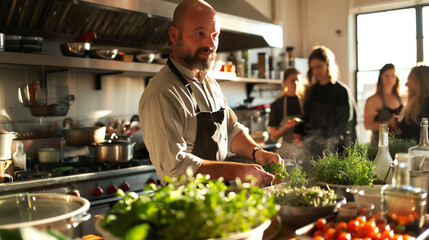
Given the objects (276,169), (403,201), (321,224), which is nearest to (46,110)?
(276,169)

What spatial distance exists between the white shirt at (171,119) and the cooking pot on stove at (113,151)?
49.5 inches

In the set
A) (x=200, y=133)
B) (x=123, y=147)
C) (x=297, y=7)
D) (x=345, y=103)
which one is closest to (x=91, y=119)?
(x=123, y=147)

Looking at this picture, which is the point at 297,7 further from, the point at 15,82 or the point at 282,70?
the point at 15,82

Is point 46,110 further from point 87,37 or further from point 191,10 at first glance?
point 191,10

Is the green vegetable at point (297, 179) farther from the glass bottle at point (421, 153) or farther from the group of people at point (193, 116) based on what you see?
the glass bottle at point (421, 153)

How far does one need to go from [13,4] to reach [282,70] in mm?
3757

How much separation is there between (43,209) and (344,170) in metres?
1.09

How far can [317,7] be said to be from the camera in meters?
6.81

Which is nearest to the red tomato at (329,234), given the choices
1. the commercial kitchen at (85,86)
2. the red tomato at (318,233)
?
the red tomato at (318,233)

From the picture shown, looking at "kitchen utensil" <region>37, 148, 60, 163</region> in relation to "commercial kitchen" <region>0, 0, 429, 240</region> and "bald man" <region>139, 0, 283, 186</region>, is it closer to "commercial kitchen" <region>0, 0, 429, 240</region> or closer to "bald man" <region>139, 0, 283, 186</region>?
"commercial kitchen" <region>0, 0, 429, 240</region>

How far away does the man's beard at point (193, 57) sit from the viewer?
2228 mm

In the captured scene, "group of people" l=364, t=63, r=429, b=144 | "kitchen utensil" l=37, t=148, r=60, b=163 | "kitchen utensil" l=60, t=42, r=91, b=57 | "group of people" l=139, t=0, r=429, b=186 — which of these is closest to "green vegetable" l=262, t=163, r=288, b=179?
"group of people" l=139, t=0, r=429, b=186

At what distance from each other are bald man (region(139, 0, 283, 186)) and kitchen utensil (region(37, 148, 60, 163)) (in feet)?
5.34

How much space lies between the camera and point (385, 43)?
6449 millimetres
